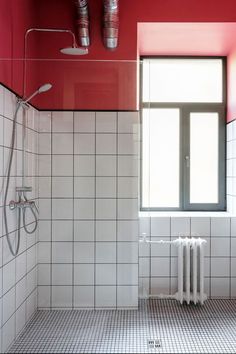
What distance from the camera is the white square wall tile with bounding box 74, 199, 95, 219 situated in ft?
8.48

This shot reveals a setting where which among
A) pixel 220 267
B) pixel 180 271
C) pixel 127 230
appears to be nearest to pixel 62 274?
pixel 127 230

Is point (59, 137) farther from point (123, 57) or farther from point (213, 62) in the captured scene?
point (213, 62)

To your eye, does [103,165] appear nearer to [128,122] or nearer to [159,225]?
[128,122]

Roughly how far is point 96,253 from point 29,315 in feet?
2.15

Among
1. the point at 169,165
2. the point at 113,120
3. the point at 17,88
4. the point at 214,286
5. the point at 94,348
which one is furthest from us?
the point at 169,165

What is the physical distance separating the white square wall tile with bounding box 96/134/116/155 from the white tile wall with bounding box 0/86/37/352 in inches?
15.1

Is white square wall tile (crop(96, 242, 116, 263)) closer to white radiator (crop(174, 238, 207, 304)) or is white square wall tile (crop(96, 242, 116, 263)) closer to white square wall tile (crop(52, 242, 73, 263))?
white square wall tile (crop(52, 242, 73, 263))

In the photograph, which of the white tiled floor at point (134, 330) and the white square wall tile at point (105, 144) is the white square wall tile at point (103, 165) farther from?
the white tiled floor at point (134, 330)

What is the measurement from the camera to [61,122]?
2568 millimetres

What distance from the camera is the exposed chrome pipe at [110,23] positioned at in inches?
101

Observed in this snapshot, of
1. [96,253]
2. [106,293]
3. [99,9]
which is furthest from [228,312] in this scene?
[99,9]

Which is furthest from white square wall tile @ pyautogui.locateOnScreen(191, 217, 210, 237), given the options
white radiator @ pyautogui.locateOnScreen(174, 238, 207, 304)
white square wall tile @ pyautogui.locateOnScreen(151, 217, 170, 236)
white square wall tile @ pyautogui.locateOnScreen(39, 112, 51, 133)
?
white square wall tile @ pyautogui.locateOnScreen(39, 112, 51, 133)

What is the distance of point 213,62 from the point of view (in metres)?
3.32

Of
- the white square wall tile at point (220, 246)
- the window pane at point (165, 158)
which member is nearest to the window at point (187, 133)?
the window pane at point (165, 158)
